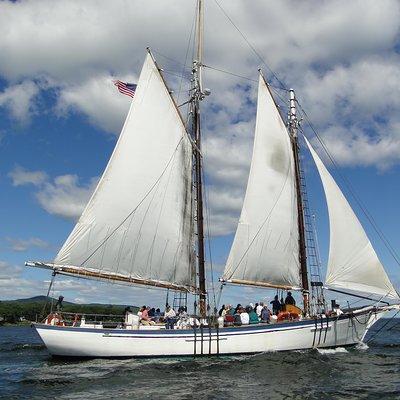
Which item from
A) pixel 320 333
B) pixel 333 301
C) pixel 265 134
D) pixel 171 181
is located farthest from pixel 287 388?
pixel 265 134

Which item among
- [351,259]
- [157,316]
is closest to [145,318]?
[157,316]

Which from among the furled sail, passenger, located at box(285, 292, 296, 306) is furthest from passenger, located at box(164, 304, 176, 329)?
passenger, located at box(285, 292, 296, 306)

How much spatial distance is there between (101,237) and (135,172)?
5252mm

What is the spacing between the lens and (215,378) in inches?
1036

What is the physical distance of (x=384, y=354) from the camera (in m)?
37.4

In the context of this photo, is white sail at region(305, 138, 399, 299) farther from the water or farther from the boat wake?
the water

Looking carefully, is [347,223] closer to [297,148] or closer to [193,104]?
[297,148]

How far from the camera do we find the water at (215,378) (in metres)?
22.7

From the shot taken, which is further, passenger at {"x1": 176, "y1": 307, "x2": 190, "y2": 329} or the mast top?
the mast top

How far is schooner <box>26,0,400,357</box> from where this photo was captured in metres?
33.4

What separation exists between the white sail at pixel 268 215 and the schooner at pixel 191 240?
0.08 metres

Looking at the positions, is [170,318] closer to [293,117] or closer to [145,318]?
[145,318]

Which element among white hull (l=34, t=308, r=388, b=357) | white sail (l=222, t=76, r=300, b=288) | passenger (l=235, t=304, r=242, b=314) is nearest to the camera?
white hull (l=34, t=308, r=388, b=357)

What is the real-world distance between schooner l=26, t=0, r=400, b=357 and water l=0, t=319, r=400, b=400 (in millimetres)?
1430
